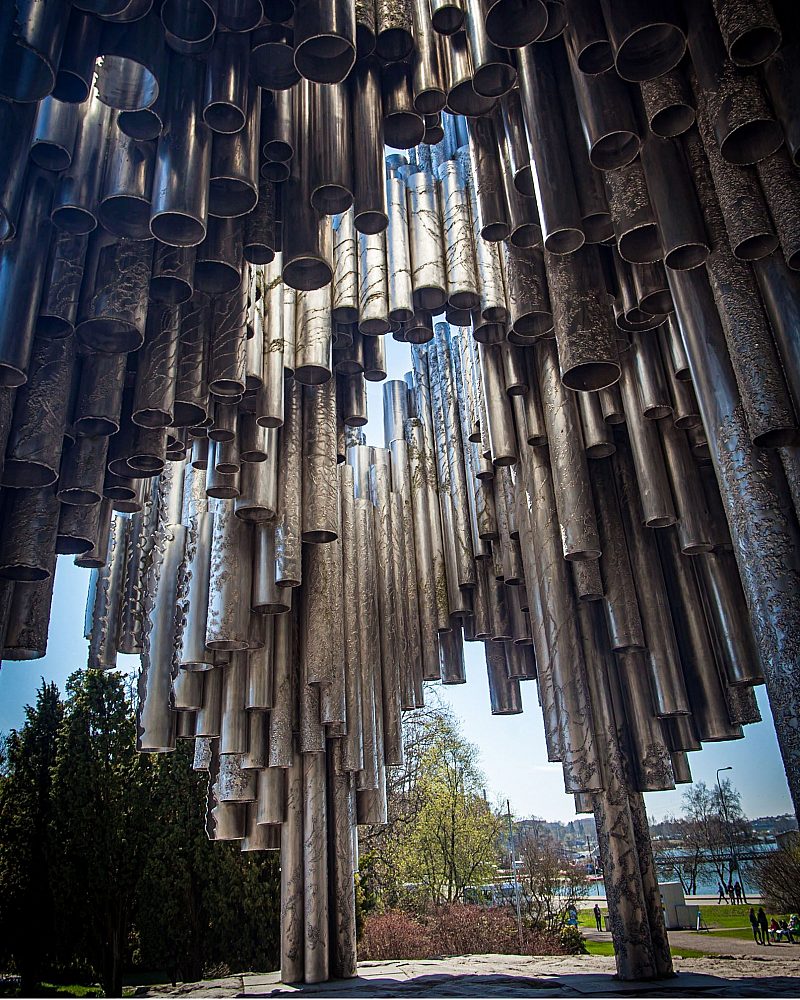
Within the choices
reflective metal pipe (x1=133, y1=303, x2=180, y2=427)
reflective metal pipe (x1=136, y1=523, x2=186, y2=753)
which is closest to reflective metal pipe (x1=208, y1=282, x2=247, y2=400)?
reflective metal pipe (x1=133, y1=303, x2=180, y2=427)

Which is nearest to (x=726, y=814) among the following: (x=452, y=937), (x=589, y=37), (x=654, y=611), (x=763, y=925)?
(x=763, y=925)

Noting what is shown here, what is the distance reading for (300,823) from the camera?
29.5 ft

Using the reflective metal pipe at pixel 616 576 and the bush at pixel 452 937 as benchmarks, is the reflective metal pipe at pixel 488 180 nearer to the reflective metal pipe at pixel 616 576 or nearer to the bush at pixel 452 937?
the reflective metal pipe at pixel 616 576

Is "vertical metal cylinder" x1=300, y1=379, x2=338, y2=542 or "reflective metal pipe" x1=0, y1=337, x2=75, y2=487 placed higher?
"vertical metal cylinder" x1=300, y1=379, x2=338, y2=542

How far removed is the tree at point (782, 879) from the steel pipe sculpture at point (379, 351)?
9.20 metres

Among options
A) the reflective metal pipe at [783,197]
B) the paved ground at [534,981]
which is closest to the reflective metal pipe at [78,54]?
the reflective metal pipe at [783,197]

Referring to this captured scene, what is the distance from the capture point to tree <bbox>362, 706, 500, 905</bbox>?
22844mm

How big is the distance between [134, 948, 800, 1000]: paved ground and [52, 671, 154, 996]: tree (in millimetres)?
5337

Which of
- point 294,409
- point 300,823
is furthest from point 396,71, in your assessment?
point 300,823

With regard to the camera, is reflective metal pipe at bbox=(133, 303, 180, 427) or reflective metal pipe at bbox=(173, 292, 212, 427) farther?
reflective metal pipe at bbox=(173, 292, 212, 427)

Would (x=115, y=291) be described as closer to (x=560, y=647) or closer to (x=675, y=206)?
(x=675, y=206)

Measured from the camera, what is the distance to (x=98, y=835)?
15977mm

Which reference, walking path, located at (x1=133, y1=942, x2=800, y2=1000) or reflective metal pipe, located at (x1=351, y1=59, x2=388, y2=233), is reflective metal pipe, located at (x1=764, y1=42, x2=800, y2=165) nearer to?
reflective metal pipe, located at (x1=351, y1=59, x2=388, y2=233)

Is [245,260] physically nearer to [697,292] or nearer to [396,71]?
[396,71]
